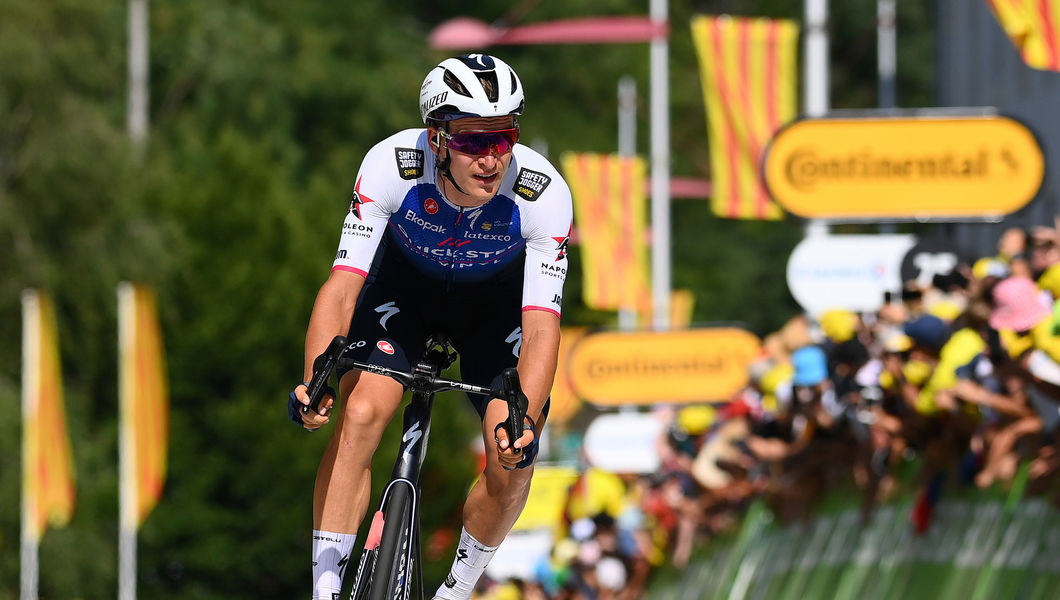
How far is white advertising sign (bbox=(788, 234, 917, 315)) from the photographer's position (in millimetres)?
15414

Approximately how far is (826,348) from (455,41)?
15.2m

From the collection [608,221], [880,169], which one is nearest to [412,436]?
[880,169]

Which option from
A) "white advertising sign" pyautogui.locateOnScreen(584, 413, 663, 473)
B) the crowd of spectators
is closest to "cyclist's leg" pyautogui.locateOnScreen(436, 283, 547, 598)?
the crowd of spectators

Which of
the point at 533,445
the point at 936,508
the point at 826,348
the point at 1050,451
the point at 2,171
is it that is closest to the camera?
the point at 533,445

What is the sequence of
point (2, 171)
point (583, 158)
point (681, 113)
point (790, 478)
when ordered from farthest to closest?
point (681, 113)
point (2, 171)
point (583, 158)
point (790, 478)

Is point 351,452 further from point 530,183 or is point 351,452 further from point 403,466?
point 530,183

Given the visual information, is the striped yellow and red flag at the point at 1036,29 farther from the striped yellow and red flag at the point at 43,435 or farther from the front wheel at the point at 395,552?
the striped yellow and red flag at the point at 43,435

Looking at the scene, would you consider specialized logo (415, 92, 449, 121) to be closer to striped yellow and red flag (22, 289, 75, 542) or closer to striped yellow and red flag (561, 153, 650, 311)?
striped yellow and red flag (22, 289, 75, 542)

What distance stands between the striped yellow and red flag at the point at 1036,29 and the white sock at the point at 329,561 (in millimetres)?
4198

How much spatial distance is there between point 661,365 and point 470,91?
15.9 metres

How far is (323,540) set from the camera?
8.30 metres

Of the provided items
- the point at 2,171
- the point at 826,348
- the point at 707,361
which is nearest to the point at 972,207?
the point at 826,348

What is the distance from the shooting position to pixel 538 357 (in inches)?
324

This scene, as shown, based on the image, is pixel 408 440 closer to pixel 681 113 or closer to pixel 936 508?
pixel 936 508
